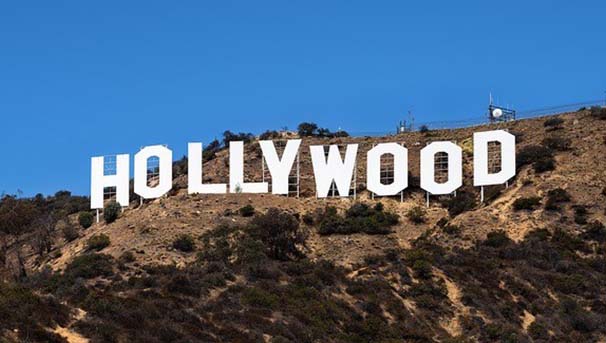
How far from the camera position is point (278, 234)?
7775cm

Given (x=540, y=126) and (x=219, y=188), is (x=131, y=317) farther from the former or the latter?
(x=540, y=126)

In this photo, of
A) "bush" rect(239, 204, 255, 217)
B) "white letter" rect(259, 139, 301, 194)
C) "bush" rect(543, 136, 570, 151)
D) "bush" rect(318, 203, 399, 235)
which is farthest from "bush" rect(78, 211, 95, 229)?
"bush" rect(543, 136, 570, 151)

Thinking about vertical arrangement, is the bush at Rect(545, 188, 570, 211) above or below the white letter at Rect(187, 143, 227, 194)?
below

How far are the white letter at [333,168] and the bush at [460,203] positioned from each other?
21.6 ft

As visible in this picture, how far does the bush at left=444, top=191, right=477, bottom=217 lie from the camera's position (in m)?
83.6

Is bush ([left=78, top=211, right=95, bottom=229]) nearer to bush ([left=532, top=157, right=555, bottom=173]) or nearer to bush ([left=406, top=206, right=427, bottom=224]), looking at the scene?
bush ([left=406, top=206, right=427, bottom=224])

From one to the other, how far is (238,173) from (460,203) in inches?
574

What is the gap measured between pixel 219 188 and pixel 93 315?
28.8 metres

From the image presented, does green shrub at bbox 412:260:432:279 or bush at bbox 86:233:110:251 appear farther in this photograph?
bush at bbox 86:233:110:251

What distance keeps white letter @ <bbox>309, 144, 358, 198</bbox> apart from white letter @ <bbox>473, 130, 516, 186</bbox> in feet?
25.5

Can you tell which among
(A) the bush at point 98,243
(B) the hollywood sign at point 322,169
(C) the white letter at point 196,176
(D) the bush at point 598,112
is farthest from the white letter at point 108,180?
(D) the bush at point 598,112

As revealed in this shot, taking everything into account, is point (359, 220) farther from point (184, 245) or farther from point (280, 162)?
point (184, 245)

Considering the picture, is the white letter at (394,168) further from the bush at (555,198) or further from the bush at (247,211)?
the bush at (555,198)

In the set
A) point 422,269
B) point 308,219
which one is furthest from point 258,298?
point 308,219
